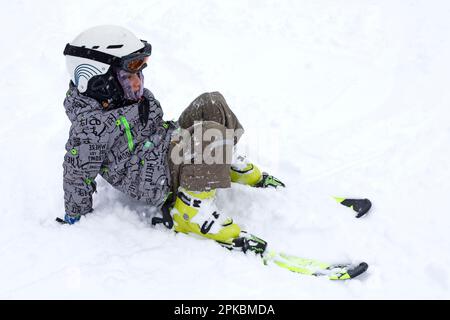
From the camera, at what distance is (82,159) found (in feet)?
8.37

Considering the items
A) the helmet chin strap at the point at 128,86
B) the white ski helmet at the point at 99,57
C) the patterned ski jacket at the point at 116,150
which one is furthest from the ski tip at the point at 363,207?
the white ski helmet at the point at 99,57

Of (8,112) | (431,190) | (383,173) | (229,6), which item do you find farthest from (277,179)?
(229,6)

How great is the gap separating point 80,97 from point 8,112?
1.71 metres

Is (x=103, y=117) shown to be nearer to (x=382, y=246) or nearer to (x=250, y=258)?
(x=250, y=258)

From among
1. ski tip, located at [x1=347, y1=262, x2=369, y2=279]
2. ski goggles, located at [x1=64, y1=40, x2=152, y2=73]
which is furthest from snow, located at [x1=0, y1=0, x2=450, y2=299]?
ski goggles, located at [x1=64, y1=40, x2=152, y2=73]

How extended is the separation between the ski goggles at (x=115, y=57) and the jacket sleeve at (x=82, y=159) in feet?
1.00

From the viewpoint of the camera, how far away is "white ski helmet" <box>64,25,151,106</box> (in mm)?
2457

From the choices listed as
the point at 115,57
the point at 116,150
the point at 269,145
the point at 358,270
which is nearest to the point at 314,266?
the point at 358,270

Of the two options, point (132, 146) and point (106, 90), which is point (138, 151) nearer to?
→ point (132, 146)

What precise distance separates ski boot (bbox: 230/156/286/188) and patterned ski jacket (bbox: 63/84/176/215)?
2.04 feet

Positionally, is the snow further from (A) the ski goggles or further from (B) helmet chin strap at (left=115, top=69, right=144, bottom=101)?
(A) the ski goggles

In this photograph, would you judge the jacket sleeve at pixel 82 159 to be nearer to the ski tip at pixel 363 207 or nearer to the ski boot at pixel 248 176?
the ski boot at pixel 248 176

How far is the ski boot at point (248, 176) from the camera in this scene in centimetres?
324

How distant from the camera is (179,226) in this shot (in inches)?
108
